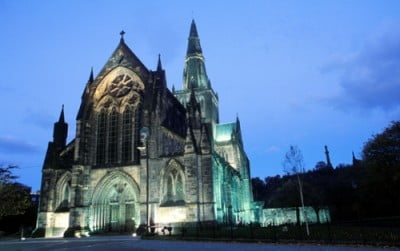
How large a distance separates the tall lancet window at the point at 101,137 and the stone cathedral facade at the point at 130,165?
0.10m

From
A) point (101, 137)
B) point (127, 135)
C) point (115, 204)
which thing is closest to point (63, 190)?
point (115, 204)

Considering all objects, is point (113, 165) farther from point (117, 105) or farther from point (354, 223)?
point (354, 223)

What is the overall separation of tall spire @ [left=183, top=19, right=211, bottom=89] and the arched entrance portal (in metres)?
30.0

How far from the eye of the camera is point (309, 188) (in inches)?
2206

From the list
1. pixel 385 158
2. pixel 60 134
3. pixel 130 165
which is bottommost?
pixel 385 158

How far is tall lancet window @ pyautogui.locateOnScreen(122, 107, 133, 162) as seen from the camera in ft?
109

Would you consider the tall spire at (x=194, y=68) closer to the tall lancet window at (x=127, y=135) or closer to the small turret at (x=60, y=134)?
the tall lancet window at (x=127, y=135)

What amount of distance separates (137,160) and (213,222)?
948 cm

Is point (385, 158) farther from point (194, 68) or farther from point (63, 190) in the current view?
point (194, 68)

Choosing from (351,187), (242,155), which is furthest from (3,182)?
(351,187)

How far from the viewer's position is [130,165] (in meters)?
32.1

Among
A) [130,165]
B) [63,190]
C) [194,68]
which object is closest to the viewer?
[130,165]

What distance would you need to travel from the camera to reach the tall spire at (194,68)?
5972 centimetres

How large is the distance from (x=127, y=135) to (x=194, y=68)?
28594 mm
